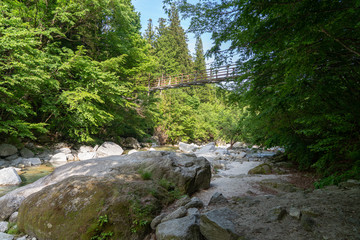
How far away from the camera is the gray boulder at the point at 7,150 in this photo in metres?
8.32

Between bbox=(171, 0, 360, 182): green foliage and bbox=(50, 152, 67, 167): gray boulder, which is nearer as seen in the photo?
bbox=(171, 0, 360, 182): green foliage

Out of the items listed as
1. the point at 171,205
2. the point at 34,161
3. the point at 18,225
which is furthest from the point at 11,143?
the point at 171,205

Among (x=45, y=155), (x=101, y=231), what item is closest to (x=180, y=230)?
(x=101, y=231)

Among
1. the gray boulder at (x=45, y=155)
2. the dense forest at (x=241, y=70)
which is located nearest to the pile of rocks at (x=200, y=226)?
the dense forest at (x=241, y=70)

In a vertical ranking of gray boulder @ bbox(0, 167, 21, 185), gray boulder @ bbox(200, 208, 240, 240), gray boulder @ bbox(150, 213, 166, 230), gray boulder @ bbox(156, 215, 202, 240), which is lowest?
gray boulder @ bbox(0, 167, 21, 185)

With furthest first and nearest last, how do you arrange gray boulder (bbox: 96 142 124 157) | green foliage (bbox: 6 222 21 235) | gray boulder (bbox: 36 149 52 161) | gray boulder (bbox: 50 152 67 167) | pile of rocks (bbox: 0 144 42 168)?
gray boulder (bbox: 96 142 124 157), gray boulder (bbox: 36 149 52 161), gray boulder (bbox: 50 152 67 167), pile of rocks (bbox: 0 144 42 168), green foliage (bbox: 6 222 21 235)

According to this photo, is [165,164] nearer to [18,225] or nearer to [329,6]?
[18,225]

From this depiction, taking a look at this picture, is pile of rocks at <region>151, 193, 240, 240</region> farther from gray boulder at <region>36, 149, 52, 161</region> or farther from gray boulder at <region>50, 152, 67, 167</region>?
gray boulder at <region>36, 149, 52, 161</region>

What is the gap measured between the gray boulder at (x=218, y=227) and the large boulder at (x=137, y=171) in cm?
192

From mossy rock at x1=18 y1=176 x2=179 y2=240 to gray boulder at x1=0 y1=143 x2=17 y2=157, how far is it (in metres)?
7.79

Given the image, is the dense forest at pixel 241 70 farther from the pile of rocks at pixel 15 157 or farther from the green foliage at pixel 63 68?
the pile of rocks at pixel 15 157

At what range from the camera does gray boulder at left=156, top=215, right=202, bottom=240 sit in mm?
1980

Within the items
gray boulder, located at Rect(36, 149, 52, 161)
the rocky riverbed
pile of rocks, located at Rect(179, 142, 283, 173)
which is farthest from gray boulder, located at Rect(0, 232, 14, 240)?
gray boulder, located at Rect(36, 149, 52, 161)

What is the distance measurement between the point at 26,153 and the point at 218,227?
11010 millimetres
